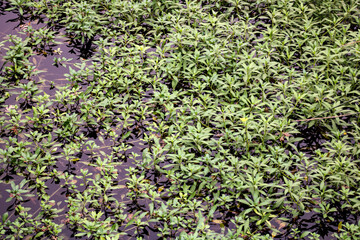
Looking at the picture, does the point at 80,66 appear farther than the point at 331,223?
Yes

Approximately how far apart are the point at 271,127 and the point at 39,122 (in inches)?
99.0

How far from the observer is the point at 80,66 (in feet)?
16.4

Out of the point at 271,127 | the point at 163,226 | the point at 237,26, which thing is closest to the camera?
the point at 163,226

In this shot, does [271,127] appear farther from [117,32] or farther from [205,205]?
[117,32]

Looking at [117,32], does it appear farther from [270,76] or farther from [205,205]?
[205,205]

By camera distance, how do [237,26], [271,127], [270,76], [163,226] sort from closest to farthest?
1. [163,226]
2. [271,127]
3. [270,76]
4. [237,26]

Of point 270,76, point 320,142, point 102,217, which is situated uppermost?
point 270,76

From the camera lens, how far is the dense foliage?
11.8 ft

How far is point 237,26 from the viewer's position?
5.31 meters

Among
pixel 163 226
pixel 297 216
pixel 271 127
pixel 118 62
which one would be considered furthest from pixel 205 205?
pixel 118 62

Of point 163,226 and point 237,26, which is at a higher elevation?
point 237,26

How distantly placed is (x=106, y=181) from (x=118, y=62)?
1.87m

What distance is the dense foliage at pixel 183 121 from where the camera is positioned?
11.8 feet

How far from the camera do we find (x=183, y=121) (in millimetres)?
4270
